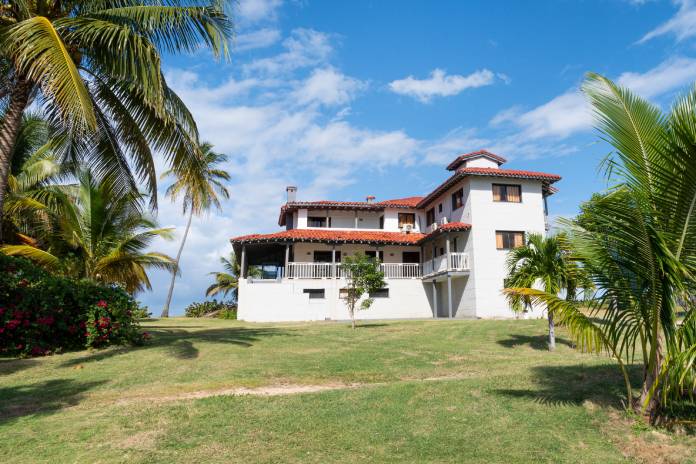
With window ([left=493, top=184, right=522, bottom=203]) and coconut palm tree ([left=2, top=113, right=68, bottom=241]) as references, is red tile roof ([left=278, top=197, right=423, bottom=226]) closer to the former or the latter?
window ([left=493, top=184, right=522, bottom=203])

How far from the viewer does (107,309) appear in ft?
43.9

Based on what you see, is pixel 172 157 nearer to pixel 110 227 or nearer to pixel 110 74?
pixel 110 74

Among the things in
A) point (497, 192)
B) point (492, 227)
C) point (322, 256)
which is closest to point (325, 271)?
point (322, 256)

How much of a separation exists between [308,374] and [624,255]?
6.44 meters

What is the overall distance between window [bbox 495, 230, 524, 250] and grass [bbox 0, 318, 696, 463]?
613 inches

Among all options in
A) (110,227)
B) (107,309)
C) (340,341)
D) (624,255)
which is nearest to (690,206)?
(624,255)

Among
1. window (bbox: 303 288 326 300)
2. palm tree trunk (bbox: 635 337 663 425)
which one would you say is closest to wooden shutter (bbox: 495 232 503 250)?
window (bbox: 303 288 326 300)

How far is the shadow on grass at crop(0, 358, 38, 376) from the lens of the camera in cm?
1029

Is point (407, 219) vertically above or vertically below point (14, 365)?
above

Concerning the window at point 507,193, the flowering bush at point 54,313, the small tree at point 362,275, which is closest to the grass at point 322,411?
the flowering bush at point 54,313

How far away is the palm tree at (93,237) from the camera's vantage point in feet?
52.3

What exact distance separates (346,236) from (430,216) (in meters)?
7.51

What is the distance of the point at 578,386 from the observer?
797 centimetres

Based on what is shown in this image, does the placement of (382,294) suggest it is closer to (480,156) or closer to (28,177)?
(480,156)
